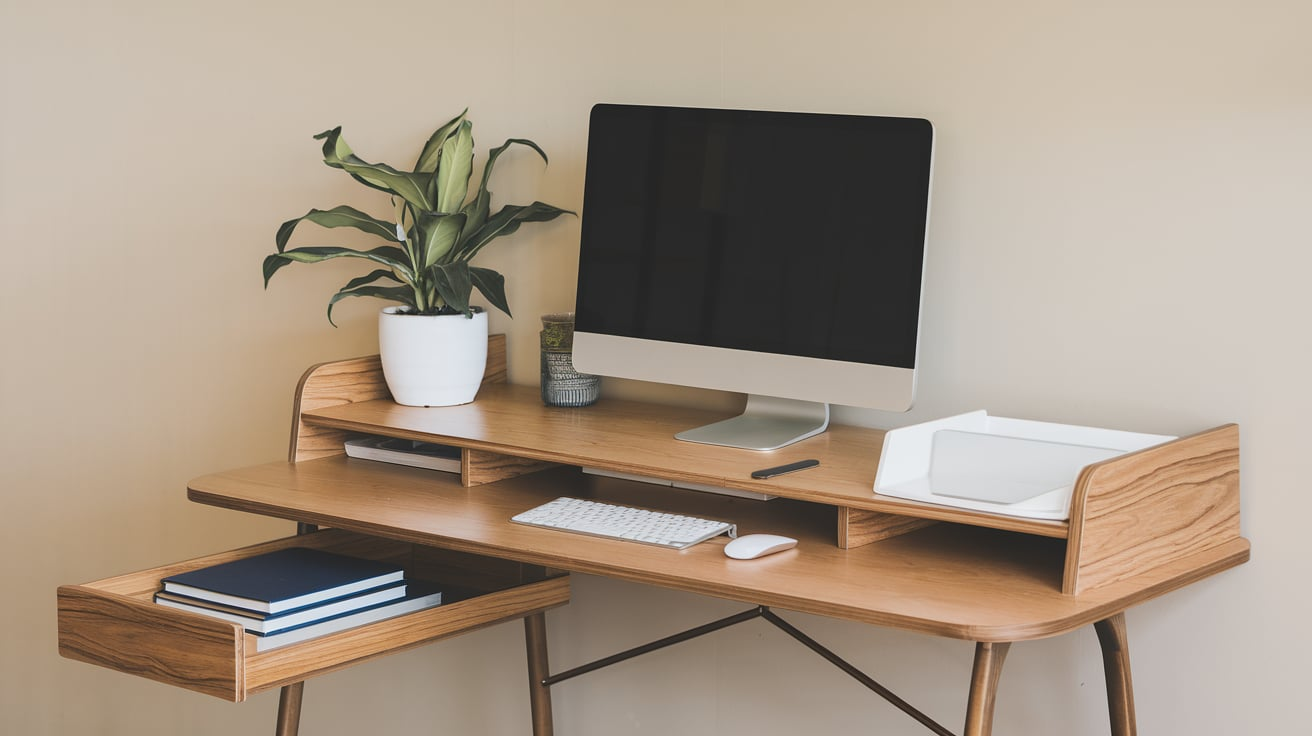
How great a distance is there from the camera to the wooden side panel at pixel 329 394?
209 cm

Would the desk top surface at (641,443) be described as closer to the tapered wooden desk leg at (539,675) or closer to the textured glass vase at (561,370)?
the textured glass vase at (561,370)

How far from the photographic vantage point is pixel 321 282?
8.38 feet

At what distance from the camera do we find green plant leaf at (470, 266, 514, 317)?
6.97 feet

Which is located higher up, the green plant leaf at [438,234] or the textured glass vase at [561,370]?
the green plant leaf at [438,234]

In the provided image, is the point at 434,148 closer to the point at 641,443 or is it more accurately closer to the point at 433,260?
the point at 433,260

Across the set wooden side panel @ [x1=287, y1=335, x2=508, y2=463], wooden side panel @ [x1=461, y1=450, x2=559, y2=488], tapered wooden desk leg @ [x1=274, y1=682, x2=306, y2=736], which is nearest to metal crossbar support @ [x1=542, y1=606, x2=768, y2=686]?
wooden side panel @ [x1=461, y1=450, x2=559, y2=488]

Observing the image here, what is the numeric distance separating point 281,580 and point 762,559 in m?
0.64

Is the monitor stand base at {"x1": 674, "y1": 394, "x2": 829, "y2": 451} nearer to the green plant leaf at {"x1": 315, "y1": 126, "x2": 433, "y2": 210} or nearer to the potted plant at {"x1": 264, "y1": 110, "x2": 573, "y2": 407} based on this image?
the potted plant at {"x1": 264, "y1": 110, "x2": 573, "y2": 407}

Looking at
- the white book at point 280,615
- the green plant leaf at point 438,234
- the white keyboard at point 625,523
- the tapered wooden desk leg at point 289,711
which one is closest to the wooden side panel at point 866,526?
the white keyboard at point 625,523

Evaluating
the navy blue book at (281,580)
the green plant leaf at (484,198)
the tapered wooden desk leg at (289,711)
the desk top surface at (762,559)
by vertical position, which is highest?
the green plant leaf at (484,198)

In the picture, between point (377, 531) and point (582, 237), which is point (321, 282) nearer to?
point (582, 237)

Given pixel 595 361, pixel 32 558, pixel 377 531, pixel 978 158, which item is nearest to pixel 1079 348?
pixel 978 158

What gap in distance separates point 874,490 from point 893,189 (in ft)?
1.37

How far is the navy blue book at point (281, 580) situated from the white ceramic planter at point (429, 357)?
345 millimetres
